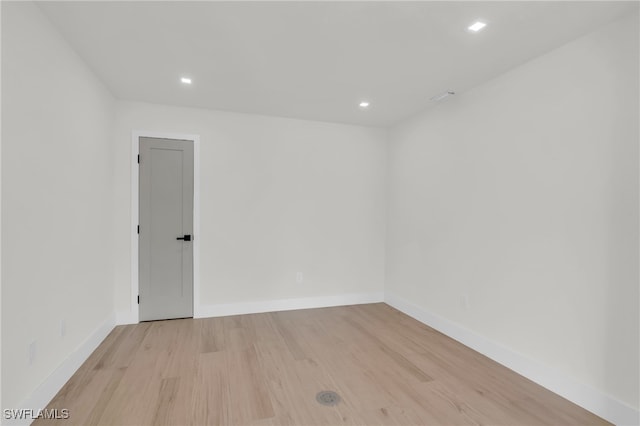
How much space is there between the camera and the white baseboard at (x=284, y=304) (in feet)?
12.8

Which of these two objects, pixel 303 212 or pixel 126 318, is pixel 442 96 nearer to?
pixel 303 212

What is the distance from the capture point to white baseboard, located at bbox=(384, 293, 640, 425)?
199 centimetres

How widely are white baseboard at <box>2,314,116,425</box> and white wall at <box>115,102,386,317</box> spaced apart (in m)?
0.62

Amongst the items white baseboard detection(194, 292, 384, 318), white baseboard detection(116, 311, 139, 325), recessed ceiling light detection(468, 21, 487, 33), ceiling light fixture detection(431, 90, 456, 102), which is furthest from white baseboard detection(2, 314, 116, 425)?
ceiling light fixture detection(431, 90, 456, 102)

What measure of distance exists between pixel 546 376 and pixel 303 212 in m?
3.04

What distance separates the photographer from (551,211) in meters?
2.42

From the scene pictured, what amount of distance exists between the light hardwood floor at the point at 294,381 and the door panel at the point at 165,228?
34 centimetres

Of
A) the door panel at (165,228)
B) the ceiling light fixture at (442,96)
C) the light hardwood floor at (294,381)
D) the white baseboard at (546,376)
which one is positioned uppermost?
the ceiling light fixture at (442,96)

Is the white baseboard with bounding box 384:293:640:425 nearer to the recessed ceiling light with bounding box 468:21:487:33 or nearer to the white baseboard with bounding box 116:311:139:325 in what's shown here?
the recessed ceiling light with bounding box 468:21:487:33

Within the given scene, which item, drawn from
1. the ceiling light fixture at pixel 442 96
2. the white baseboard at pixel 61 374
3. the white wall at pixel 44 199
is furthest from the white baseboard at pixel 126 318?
the ceiling light fixture at pixel 442 96

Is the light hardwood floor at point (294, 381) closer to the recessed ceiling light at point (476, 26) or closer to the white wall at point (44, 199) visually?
the white wall at point (44, 199)

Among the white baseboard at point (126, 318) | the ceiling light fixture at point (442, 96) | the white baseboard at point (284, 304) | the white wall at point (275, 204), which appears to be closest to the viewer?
the ceiling light fixture at point (442, 96)

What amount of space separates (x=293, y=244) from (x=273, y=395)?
7.24 ft

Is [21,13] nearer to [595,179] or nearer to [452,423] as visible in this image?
[452,423]
